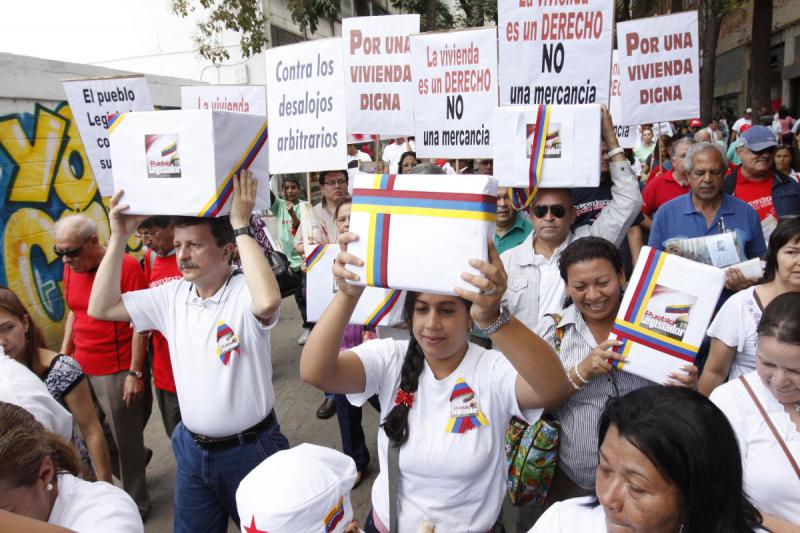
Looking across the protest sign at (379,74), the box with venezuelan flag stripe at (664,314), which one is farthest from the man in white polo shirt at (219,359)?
the protest sign at (379,74)

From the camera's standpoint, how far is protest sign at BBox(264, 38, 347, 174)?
13.8ft

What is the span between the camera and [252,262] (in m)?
2.50

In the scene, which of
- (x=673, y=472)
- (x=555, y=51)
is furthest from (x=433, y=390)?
(x=555, y=51)

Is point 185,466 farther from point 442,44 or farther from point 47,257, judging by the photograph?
point 47,257

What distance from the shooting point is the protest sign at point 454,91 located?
4.59 m

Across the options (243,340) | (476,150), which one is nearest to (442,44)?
(476,150)

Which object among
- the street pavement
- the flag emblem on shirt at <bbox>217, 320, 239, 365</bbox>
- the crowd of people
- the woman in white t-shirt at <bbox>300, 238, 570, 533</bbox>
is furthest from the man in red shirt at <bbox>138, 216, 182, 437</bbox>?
the woman in white t-shirt at <bbox>300, 238, 570, 533</bbox>

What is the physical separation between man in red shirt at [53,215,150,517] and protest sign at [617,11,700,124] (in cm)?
426

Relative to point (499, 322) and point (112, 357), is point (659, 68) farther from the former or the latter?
point (112, 357)

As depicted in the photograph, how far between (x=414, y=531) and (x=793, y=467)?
1.22 m

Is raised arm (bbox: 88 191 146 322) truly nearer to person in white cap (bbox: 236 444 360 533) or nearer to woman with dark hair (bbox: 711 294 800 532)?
person in white cap (bbox: 236 444 360 533)

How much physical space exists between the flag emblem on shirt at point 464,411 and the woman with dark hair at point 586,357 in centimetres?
53

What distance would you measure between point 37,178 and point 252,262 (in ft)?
20.5

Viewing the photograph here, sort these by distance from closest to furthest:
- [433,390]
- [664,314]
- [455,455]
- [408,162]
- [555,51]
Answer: [455,455] < [433,390] < [664,314] < [555,51] < [408,162]
